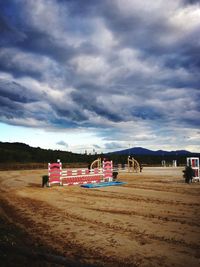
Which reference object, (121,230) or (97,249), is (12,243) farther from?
(121,230)

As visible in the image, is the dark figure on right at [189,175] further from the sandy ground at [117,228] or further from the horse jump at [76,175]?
the sandy ground at [117,228]

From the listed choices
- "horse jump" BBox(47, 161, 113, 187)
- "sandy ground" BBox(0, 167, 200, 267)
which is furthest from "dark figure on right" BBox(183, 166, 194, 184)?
"sandy ground" BBox(0, 167, 200, 267)

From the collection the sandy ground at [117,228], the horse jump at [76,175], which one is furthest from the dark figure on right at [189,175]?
the sandy ground at [117,228]

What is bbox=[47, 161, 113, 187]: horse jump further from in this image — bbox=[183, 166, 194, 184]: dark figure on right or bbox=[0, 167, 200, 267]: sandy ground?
bbox=[0, 167, 200, 267]: sandy ground

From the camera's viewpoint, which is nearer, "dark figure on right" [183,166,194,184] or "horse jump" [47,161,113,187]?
"horse jump" [47,161,113,187]

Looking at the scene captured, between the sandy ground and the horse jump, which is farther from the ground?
the horse jump

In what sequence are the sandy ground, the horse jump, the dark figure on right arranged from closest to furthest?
the sandy ground → the horse jump → the dark figure on right

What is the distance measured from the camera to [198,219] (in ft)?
31.4

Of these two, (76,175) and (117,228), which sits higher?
(76,175)

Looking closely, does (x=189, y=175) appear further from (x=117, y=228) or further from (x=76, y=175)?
(x=117, y=228)

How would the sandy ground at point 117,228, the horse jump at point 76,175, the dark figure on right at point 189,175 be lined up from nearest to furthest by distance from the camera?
the sandy ground at point 117,228 < the horse jump at point 76,175 < the dark figure on right at point 189,175

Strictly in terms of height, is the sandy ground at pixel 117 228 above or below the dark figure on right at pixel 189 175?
below

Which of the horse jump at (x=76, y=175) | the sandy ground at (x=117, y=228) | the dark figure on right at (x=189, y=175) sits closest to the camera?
the sandy ground at (x=117, y=228)

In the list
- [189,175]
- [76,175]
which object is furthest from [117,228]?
[189,175]
